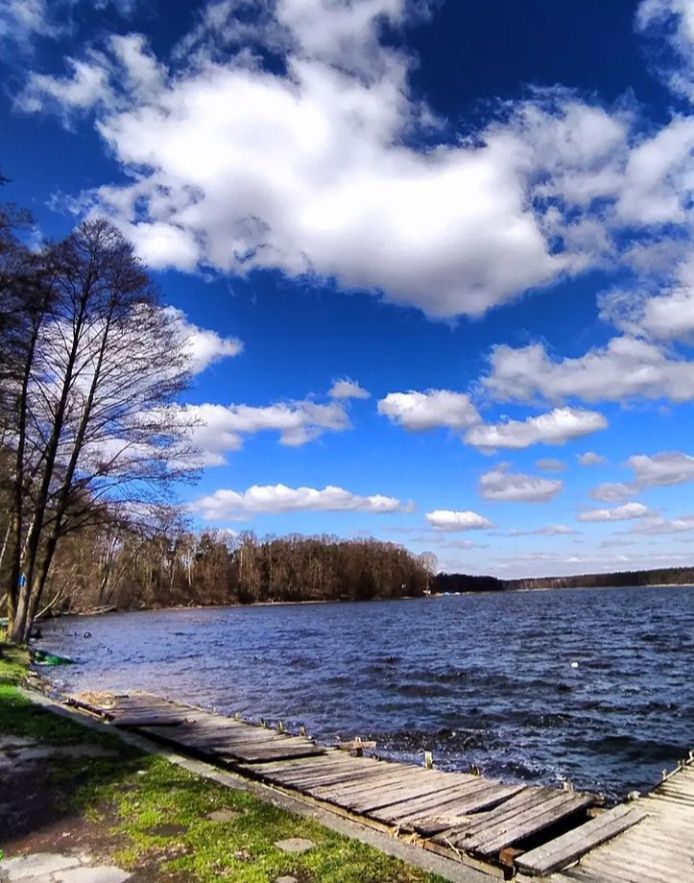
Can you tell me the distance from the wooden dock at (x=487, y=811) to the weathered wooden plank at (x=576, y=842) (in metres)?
0.01

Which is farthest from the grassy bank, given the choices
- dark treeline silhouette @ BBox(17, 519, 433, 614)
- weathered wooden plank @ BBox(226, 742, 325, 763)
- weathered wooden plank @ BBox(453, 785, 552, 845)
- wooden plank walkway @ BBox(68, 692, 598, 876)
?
dark treeline silhouette @ BBox(17, 519, 433, 614)

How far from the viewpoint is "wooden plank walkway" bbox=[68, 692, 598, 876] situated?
21.2ft

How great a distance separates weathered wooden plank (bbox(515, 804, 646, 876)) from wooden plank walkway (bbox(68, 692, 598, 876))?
281 millimetres

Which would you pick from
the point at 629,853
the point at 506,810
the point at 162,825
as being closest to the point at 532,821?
the point at 506,810

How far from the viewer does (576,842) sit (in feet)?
20.3

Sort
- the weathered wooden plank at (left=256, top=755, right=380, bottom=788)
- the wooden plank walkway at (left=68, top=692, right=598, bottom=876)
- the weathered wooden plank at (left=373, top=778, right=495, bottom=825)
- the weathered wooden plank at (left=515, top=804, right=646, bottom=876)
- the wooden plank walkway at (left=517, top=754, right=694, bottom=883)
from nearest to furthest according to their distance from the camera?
the wooden plank walkway at (left=517, top=754, right=694, bottom=883), the weathered wooden plank at (left=515, top=804, right=646, bottom=876), the wooden plank walkway at (left=68, top=692, right=598, bottom=876), the weathered wooden plank at (left=373, top=778, right=495, bottom=825), the weathered wooden plank at (left=256, top=755, right=380, bottom=788)

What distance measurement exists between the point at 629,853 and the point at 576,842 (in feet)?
1.57

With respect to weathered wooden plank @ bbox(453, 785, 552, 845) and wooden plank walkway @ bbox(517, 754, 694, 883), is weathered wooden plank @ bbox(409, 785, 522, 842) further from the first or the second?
wooden plank walkway @ bbox(517, 754, 694, 883)

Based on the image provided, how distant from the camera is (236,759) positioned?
9.51 m

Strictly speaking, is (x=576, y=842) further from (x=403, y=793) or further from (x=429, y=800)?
(x=403, y=793)

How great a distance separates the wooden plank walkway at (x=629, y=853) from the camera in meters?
5.55

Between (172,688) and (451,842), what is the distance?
62.7ft

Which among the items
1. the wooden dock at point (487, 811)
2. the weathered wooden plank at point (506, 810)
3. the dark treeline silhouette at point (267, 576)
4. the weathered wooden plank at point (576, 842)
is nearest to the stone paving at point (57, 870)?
the wooden dock at point (487, 811)

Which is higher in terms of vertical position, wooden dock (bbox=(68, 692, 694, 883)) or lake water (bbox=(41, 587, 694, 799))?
wooden dock (bbox=(68, 692, 694, 883))
